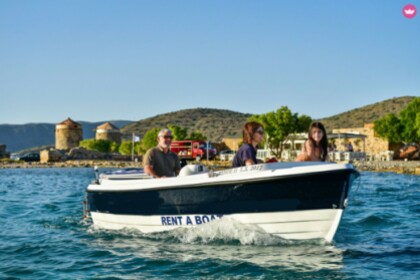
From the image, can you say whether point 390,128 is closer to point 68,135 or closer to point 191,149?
point 191,149

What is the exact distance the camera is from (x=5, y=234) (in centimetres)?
1158

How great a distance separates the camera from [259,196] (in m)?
8.98

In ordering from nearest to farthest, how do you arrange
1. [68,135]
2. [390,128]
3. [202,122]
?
[390,128]
[68,135]
[202,122]

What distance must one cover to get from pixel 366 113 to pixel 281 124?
6294 cm

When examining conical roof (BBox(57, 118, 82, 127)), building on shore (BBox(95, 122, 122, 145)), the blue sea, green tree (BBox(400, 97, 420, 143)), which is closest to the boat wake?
the blue sea

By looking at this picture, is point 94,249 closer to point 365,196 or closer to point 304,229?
point 304,229

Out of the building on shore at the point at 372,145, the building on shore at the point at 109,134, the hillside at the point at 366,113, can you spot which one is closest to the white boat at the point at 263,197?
the building on shore at the point at 372,145

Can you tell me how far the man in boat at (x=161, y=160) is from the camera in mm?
10601

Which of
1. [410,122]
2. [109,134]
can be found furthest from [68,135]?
[410,122]

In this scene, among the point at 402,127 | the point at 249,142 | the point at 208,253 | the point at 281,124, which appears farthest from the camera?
the point at 281,124

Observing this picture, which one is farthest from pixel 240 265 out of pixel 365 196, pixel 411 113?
pixel 411 113

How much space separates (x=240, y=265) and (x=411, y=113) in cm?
5014

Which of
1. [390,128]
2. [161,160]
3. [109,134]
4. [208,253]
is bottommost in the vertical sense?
[208,253]

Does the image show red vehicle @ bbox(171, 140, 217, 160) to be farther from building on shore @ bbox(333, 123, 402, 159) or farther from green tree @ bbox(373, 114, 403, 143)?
green tree @ bbox(373, 114, 403, 143)
